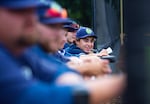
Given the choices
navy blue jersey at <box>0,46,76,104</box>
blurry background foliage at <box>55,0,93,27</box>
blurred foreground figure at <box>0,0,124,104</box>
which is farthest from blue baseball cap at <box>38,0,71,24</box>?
blurry background foliage at <box>55,0,93,27</box>

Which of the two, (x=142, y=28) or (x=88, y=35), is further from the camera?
(x=88, y=35)

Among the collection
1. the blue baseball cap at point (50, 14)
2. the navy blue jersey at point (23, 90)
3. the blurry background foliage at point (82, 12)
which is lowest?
the navy blue jersey at point (23, 90)

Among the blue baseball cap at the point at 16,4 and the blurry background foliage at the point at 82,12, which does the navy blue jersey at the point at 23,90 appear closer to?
the blue baseball cap at the point at 16,4

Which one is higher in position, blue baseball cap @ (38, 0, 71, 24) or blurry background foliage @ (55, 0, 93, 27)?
blurry background foliage @ (55, 0, 93, 27)

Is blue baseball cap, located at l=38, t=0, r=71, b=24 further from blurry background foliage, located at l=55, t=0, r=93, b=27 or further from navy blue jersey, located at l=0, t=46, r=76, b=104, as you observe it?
blurry background foliage, located at l=55, t=0, r=93, b=27

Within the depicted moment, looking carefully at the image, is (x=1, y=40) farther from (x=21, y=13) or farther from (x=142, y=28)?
(x=142, y=28)

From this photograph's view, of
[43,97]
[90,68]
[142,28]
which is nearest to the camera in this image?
[43,97]

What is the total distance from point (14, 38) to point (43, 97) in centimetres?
19

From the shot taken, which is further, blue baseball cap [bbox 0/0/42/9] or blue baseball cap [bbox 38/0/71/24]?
blue baseball cap [bbox 38/0/71/24]

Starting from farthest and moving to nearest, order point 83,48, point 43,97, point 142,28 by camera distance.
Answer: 1. point 83,48
2. point 142,28
3. point 43,97

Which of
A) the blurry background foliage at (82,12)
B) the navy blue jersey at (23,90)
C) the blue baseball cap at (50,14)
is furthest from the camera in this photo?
the blurry background foliage at (82,12)

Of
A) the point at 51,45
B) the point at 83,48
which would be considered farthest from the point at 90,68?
the point at 83,48

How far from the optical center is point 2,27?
1630mm

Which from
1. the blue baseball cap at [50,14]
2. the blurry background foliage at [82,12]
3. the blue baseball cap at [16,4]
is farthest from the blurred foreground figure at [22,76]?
the blurry background foliage at [82,12]
